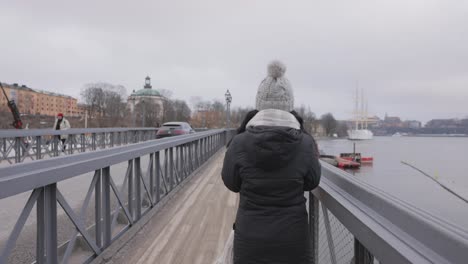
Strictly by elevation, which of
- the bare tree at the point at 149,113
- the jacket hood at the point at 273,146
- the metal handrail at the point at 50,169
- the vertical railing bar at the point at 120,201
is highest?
the bare tree at the point at 149,113

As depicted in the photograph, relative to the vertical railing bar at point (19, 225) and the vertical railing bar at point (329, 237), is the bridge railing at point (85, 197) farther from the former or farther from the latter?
the vertical railing bar at point (329, 237)

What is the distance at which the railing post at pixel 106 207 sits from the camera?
373 cm

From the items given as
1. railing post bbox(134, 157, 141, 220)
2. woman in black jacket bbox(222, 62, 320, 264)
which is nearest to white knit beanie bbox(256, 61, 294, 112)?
woman in black jacket bbox(222, 62, 320, 264)

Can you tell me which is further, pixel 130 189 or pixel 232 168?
pixel 130 189

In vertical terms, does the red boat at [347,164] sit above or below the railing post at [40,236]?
below

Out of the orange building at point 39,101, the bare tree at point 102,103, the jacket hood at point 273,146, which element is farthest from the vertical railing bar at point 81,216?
the orange building at point 39,101

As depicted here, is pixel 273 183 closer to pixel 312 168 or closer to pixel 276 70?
pixel 312 168

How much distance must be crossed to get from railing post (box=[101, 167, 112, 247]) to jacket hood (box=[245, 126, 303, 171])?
217cm

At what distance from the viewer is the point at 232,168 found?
220 cm

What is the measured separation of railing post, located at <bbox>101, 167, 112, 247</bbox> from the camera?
3732mm

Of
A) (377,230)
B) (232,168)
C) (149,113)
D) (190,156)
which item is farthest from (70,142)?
(149,113)

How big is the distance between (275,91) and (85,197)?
6.84 feet

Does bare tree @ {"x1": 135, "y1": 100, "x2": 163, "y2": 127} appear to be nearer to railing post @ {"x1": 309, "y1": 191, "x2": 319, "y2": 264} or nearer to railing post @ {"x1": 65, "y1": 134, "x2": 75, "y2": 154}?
railing post @ {"x1": 65, "y1": 134, "x2": 75, "y2": 154}

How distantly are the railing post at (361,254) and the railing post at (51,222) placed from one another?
81.4 inches
